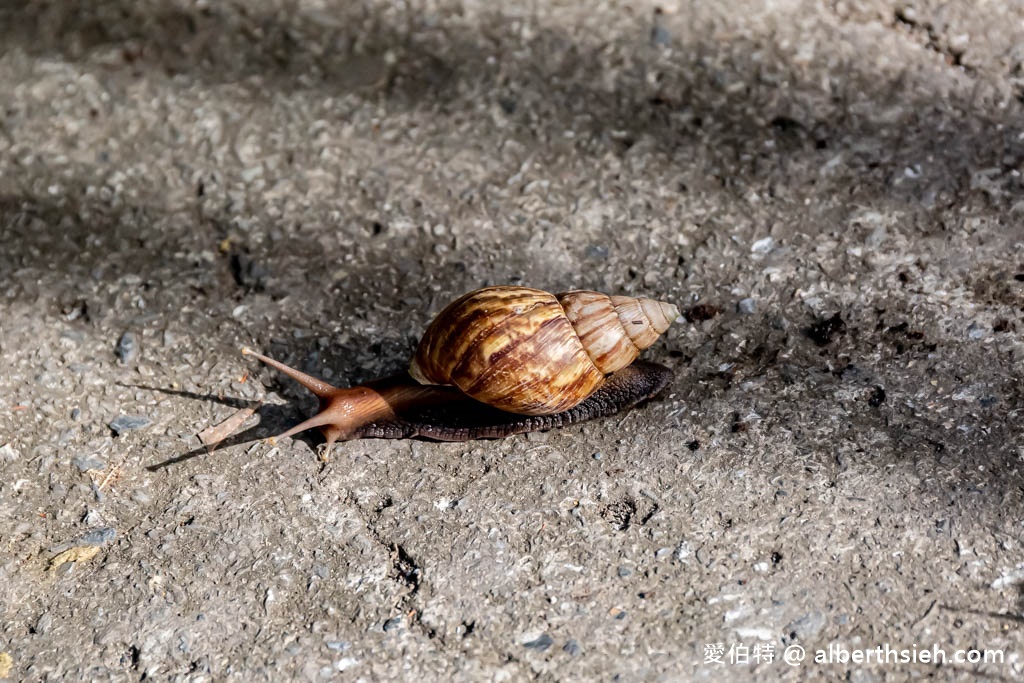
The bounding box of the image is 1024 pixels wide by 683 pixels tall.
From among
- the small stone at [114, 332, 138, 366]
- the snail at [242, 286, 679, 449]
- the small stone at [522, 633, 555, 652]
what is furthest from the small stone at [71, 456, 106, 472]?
the small stone at [522, 633, 555, 652]

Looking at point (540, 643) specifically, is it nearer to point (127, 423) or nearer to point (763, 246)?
point (127, 423)

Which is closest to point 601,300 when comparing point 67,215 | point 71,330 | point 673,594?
point 673,594

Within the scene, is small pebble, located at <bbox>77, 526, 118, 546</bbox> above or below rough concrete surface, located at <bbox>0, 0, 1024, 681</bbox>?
below

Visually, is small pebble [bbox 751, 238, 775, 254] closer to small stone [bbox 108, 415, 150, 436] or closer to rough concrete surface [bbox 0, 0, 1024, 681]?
rough concrete surface [bbox 0, 0, 1024, 681]

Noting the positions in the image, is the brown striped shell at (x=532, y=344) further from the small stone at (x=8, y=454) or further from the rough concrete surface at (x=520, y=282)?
the small stone at (x=8, y=454)

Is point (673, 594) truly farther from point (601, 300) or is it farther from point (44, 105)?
point (44, 105)

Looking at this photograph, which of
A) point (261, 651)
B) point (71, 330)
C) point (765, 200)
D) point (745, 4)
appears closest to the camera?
point (261, 651)

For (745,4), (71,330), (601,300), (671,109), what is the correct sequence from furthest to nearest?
(745,4) < (671,109) < (71,330) < (601,300)
